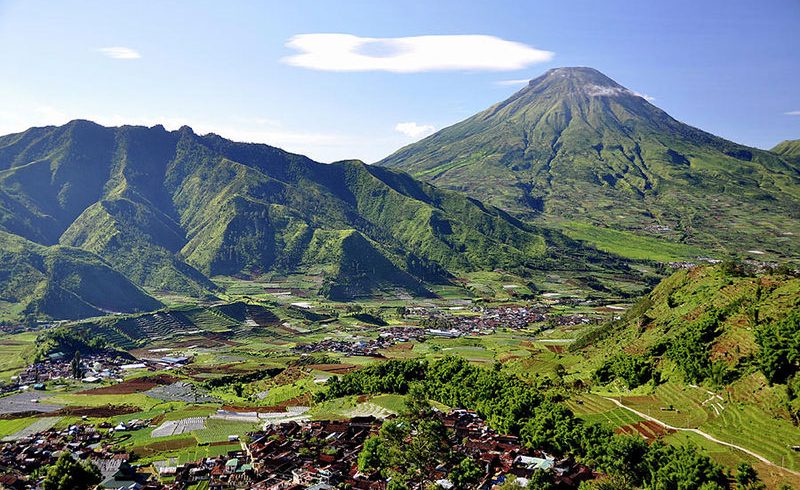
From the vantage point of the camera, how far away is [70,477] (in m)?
45.5

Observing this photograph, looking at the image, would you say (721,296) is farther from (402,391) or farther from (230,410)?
(230,410)

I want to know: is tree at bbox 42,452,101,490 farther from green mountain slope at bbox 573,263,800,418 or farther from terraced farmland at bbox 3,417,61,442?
green mountain slope at bbox 573,263,800,418

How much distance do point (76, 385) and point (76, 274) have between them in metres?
74.7

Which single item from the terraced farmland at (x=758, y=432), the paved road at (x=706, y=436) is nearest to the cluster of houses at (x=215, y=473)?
the paved road at (x=706, y=436)

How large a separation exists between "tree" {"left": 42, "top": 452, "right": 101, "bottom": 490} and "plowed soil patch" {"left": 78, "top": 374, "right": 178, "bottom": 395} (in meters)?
35.9

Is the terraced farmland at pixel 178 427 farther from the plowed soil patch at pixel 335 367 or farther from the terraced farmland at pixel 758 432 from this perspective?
the terraced farmland at pixel 758 432

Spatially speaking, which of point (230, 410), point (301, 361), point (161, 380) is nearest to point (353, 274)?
point (301, 361)

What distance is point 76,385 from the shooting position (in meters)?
86.2

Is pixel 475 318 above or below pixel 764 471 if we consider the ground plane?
below

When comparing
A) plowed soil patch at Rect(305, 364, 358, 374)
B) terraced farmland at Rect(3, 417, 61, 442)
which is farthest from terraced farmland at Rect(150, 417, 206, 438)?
plowed soil patch at Rect(305, 364, 358, 374)

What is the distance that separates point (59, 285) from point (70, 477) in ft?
371

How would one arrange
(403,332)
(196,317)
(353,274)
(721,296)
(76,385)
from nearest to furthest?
1. (721,296)
2. (76,385)
3. (403,332)
4. (196,317)
5. (353,274)

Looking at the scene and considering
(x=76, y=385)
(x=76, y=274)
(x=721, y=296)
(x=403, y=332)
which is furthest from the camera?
(x=76, y=274)

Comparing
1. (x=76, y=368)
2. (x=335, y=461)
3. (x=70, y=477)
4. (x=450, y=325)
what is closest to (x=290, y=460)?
(x=335, y=461)
